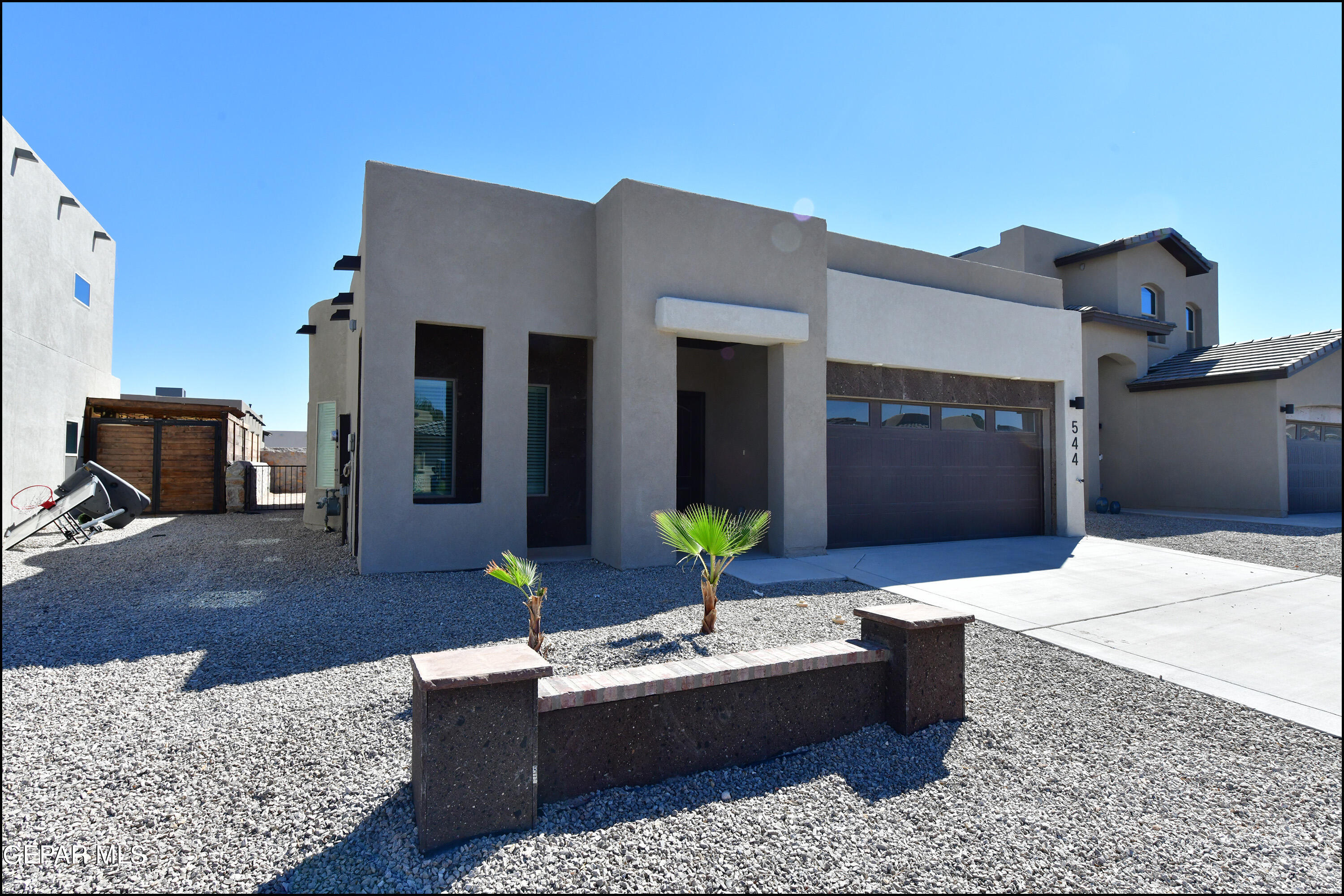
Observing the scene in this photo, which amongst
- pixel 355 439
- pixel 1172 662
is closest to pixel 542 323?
pixel 355 439

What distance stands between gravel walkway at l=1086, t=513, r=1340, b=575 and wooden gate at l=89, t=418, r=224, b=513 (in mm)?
19015

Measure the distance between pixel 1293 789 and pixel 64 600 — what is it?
9444 millimetres

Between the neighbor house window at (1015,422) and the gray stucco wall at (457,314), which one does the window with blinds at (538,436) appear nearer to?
the gray stucco wall at (457,314)

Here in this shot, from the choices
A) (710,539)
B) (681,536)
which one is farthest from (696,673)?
(681,536)

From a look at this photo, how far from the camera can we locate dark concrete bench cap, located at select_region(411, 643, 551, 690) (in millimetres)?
2551

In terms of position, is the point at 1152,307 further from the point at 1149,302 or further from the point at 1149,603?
the point at 1149,603

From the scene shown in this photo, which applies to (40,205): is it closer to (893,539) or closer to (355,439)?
(355,439)

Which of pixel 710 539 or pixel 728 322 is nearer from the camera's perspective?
pixel 710 539

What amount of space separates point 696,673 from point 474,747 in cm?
112

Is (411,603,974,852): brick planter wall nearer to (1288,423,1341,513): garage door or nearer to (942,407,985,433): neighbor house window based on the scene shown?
(942,407,985,433): neighbor house window

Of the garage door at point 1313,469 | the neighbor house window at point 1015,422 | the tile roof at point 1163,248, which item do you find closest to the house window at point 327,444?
the neighbor house window at point 1015,422

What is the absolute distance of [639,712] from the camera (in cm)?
317

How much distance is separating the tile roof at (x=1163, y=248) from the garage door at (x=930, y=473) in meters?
9.53

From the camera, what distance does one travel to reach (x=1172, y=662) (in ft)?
16.5
